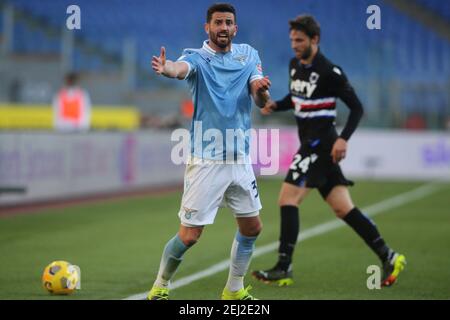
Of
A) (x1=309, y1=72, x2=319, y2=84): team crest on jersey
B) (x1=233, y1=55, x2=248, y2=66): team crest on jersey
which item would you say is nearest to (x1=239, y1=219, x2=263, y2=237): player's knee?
(x1=233, y1=55, x2=248, y2=66): team crest on jersey

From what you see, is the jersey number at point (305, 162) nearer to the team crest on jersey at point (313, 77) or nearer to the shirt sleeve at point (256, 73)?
the team crest on jersey at point (313, 77)

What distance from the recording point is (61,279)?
25.9 feet

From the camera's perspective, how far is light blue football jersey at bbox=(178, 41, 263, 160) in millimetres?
6865

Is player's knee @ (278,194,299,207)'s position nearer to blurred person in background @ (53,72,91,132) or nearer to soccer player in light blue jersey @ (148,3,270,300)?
soccer player in light blue jersey @ (148,3,270,300)

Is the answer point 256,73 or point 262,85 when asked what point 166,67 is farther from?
point 256,73

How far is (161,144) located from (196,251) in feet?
37.5

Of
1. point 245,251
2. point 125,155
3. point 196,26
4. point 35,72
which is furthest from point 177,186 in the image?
point 245,251

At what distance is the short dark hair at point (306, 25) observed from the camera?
8.39 metres

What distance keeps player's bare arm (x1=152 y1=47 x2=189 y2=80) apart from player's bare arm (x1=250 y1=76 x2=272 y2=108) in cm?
53

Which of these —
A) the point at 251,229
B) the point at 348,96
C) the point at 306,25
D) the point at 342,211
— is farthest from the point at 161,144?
the point at 251,229

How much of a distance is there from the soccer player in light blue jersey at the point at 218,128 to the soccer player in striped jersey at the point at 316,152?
169 centimetres

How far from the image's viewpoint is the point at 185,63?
6680 millimetres

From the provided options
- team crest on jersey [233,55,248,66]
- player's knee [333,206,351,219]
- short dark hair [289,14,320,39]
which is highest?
short dark hair [289,14,320,39]

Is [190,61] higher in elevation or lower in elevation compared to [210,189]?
higher
